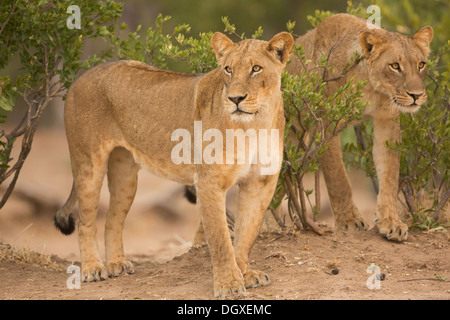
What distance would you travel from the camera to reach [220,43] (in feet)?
16.1

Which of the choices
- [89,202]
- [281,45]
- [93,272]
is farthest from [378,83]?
[93,272]

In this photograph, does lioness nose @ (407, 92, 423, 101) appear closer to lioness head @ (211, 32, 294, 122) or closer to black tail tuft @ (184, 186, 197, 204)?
lioness head @ (211, 32, 294, 122)

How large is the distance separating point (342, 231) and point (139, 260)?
233 centimetres

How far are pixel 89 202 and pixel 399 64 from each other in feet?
8.19

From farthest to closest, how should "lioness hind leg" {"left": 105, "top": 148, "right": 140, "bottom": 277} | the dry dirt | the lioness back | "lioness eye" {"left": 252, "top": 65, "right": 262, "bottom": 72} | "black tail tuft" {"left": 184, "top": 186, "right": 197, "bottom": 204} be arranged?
"black tail tuft" {"left": 184, "top": 186, "right": 197, "bottom": 204}
"lioness hind leg" {"left": 105, "top": 148, "right": 140, "bottom": 277}
the lioness back
the dry dirt
"lioness eye" {"left": 252, "top": 65, "right": 262, "bottom": 72}

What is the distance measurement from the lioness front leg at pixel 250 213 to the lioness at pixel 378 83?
3.77 feet

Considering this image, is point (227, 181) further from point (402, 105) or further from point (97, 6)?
point (97, 6)

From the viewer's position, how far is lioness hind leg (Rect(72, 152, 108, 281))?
229 inches

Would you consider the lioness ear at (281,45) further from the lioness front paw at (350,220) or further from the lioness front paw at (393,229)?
the lioness front paw at (350,220)

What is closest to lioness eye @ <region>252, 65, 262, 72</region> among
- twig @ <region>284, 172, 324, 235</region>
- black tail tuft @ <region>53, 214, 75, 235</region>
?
twig @ <region>284, 172, 324, 235</region>

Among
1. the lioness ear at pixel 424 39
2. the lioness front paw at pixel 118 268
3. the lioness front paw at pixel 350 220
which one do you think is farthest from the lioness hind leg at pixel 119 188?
the lioness ear at pixel 424 39

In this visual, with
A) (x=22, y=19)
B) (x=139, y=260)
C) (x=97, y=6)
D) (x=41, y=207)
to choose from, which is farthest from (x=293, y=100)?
(x=41, y=207)

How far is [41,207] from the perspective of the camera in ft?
35.4

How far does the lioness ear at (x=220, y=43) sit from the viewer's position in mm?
4891
